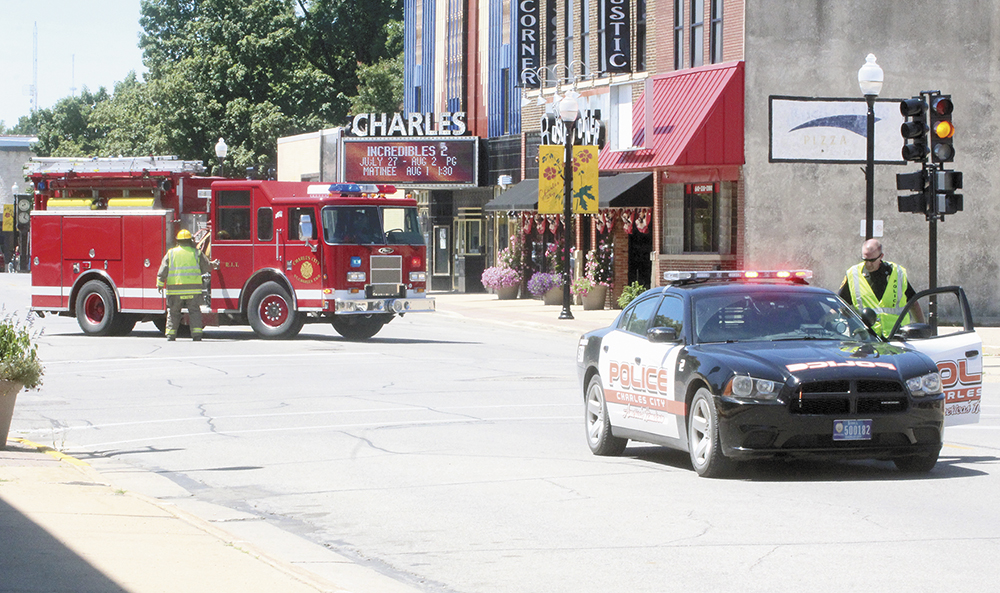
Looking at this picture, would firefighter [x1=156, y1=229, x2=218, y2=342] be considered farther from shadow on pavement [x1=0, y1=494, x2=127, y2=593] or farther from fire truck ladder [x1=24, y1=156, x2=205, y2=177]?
shadow on pavement [x1=0, y1=494, x2=127, y2=593]

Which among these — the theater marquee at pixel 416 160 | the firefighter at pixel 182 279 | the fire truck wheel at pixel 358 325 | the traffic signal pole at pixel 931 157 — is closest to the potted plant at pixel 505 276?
the theater marquee at pixel 416 160

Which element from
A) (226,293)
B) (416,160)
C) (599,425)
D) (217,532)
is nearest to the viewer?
(217,532)

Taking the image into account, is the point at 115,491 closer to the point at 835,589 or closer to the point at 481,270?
the point at 835,589

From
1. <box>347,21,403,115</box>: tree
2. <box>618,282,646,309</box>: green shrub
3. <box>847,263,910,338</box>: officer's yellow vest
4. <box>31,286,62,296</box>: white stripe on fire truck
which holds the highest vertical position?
<box>347,21,403,115</box>: tree

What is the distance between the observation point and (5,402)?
11844 mm

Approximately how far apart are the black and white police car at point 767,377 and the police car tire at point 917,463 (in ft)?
0.05

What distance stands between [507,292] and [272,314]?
61.1 feet

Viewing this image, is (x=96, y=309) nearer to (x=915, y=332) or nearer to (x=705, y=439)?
(x=705, y=439)

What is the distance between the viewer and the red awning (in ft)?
107

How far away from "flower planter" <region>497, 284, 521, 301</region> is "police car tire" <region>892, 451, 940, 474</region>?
1317 inches

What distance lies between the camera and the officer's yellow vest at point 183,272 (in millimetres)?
25734

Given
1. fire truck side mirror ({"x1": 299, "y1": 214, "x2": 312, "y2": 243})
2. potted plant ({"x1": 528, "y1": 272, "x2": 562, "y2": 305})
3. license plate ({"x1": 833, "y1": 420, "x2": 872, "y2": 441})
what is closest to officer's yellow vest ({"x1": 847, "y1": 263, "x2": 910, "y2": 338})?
license plate ({"x1": 833, "y1": 420, "x2": 872, "y2": 441})

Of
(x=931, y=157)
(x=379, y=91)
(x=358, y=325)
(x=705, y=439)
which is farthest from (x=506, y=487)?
(x=379, y=91)

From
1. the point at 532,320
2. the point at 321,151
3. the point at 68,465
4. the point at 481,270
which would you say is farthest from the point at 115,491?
the point at 321,151
